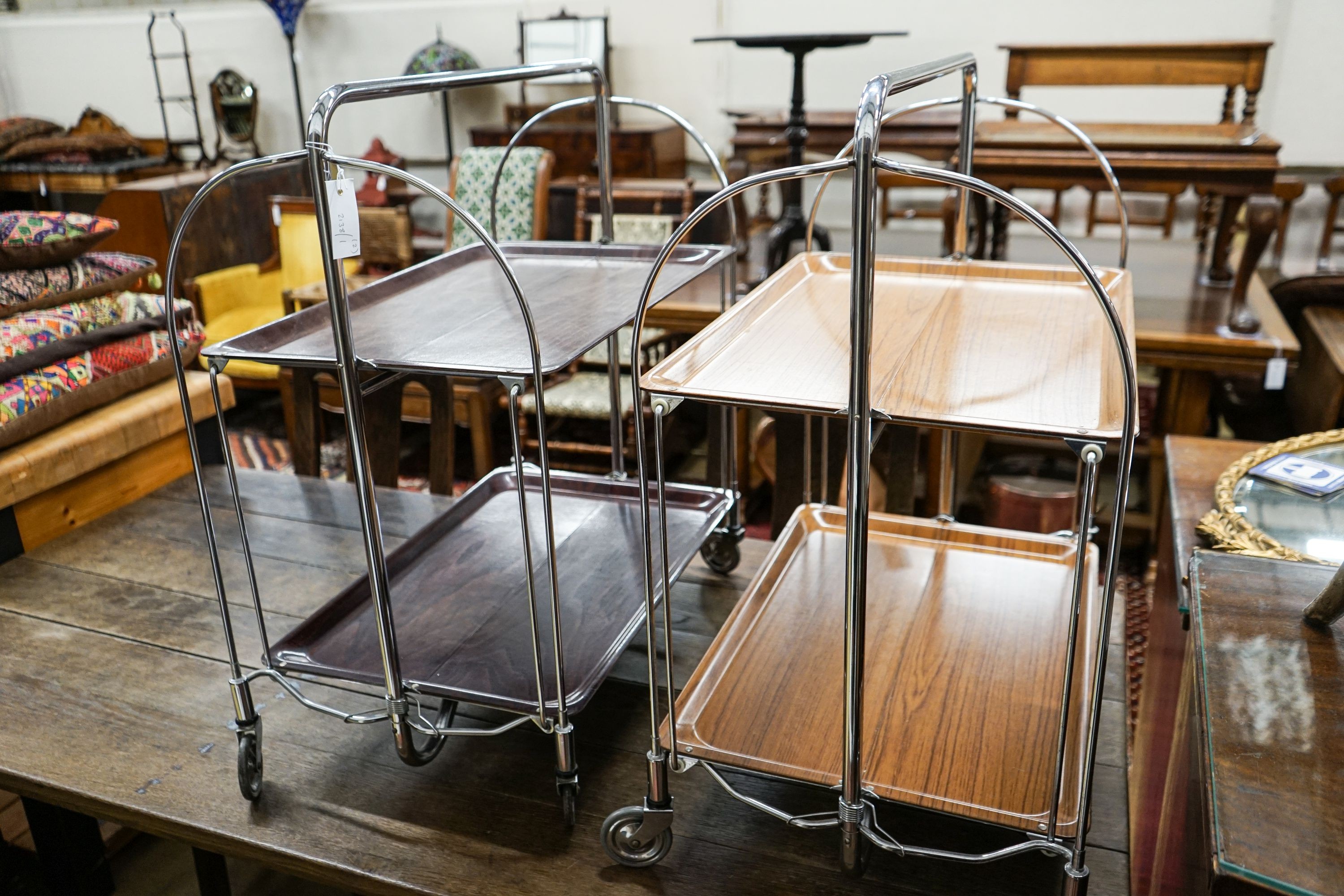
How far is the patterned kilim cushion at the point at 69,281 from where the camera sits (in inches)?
73.0

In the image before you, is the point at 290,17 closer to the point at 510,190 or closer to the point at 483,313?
the point at 510,190

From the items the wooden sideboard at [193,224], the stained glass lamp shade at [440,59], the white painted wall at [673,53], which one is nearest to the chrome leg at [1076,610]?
the white painted wall at [673,53]

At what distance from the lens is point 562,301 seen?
123 centimetres

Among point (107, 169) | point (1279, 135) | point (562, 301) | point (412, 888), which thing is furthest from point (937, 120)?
point (107, 169)

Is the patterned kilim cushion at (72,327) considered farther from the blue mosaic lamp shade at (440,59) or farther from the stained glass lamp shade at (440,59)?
the blue mosaic lamp shade at (440,59)

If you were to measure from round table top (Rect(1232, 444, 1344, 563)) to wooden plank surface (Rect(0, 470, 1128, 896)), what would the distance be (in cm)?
35

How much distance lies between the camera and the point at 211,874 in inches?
60.2

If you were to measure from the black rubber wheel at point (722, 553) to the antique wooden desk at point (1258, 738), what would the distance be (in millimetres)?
740

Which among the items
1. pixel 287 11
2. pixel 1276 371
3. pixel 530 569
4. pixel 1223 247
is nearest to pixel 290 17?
pixel 287 11

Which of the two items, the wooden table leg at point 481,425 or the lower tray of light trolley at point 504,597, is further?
the wooden table leg at point 481,425

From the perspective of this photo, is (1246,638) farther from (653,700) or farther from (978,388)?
(653,700)

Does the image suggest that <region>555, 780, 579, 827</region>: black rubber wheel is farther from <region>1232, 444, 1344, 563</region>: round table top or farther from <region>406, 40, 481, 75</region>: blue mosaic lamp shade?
<region>406, 40, 481, 75</region>: blue mosaic lamp shade

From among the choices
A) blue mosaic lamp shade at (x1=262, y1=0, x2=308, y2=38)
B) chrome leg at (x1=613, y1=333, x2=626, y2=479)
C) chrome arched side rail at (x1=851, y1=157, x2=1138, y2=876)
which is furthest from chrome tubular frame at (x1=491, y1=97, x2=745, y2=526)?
blue mosaic lamp shade at (x1=262, y1=0, x2=308, y2=38)

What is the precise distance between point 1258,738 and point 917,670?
0.44 meters
